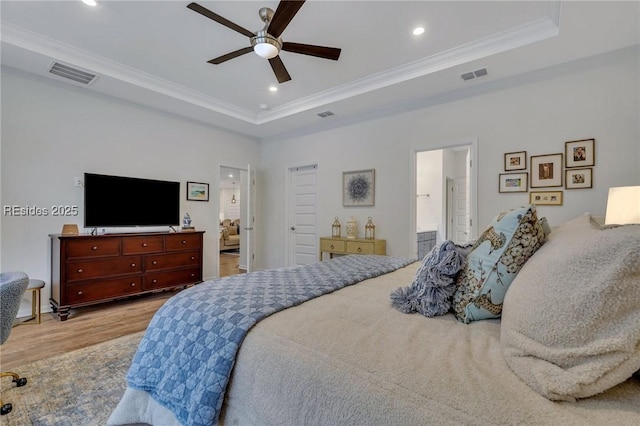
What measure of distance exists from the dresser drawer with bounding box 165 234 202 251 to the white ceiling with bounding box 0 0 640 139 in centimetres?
196

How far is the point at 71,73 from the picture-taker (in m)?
3.27

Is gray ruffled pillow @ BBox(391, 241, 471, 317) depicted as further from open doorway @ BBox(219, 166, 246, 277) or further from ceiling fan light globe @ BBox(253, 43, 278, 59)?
open doorway @ BBox(219, 166, 246, 277)

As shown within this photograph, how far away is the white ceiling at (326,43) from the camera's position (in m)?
2.44

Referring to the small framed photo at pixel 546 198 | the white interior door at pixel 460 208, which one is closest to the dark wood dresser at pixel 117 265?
the small framed photo at pixel 546 198

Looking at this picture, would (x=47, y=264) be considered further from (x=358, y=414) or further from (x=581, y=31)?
(x=581, y=31)

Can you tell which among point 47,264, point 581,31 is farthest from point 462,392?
point 47,264

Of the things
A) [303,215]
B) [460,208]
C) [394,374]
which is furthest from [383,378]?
[460,208]

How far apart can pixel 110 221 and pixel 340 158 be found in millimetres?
3460

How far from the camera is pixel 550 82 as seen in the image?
3.11 m

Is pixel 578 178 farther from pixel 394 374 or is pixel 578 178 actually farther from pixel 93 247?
pixel 93 247

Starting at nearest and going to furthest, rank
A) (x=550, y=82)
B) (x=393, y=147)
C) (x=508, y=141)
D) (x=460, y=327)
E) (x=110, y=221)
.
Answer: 1. (x=460, y=327)
2. (x=550, y=82)
3. (x=508, y=141)
4. (x=110, y=221)
5. (x=393, y=147)

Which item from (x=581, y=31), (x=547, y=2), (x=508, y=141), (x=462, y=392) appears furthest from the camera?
(x=508, y=141)

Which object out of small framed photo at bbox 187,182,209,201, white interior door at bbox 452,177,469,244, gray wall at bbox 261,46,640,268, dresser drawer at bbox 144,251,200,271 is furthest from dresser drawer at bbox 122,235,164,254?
white interior door at bbox 452,177,469,244

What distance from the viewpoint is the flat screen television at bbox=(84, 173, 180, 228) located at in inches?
141
